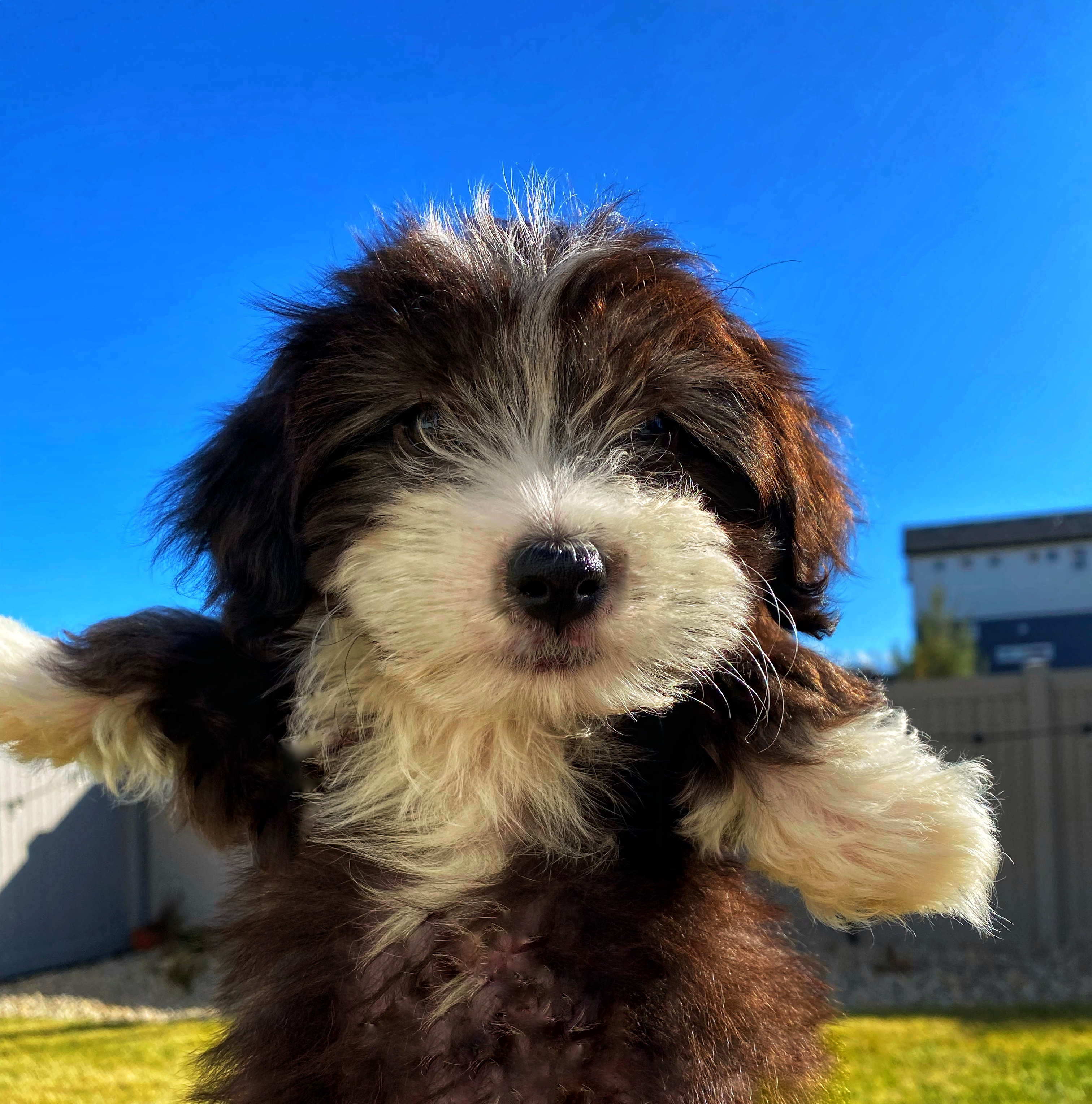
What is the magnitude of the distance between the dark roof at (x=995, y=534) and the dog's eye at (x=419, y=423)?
1249 inches

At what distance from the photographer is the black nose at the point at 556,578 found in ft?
5.21

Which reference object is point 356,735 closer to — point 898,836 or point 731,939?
point 731,939

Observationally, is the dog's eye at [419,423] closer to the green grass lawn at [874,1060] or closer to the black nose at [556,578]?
the black nose at [556,578]

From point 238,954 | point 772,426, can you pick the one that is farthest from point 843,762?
point 238,954

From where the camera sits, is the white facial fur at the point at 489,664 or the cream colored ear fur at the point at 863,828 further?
the cream colored ear fur at the point at 863,828

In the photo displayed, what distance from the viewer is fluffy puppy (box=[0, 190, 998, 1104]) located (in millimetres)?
1706

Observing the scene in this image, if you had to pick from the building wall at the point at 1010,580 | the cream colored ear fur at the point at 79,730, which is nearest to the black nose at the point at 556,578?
the cream colored ear fur at the point at 79,730

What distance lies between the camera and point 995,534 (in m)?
31.1

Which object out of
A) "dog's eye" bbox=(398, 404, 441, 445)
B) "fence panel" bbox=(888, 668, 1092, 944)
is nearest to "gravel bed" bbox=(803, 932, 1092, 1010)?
"fence panel" bbox=(888, 668, 1092, 944)

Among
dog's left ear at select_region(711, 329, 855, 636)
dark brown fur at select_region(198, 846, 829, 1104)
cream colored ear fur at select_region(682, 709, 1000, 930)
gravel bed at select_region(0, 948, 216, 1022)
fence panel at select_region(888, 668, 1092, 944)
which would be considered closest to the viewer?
dark brown fur at select_region(198, 846, 829, 1104)

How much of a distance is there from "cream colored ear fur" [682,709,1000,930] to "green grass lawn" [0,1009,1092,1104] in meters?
0.61

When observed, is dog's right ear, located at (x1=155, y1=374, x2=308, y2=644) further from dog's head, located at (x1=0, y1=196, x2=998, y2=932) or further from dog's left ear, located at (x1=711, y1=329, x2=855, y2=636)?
dog's left ear, located at (x1=711, y1=329, x2=855, y2=636)

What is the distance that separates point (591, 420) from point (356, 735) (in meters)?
0.90

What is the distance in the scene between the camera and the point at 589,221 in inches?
88.2
